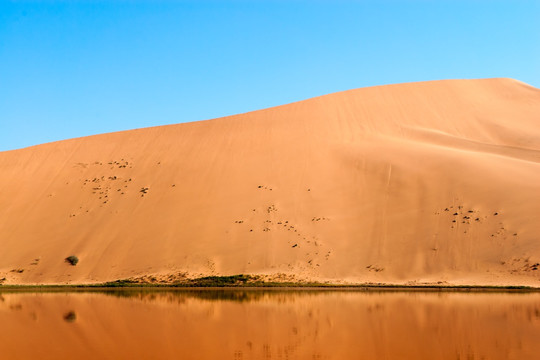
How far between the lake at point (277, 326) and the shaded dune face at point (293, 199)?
23.0 feet

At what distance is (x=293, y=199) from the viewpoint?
42094 millimetres

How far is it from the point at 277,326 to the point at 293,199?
23580mm

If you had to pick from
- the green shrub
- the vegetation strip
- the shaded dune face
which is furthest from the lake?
the green shrub

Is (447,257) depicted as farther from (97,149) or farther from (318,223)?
(97,149)

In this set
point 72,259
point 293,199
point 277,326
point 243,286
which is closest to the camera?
point 277,326

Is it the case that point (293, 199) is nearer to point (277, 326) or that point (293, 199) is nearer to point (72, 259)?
point (72, 259)

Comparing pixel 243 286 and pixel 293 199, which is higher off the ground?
pixel 293 199

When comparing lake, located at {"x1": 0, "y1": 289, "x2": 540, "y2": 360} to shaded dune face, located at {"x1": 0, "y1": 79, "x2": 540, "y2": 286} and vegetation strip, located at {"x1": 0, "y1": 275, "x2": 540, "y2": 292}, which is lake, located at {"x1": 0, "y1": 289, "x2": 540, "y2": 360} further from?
shaded dune face, located at {"x1": 0, "y1": 79, "x2": 540, "y2": 286}

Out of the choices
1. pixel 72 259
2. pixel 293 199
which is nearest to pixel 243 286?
pixel 293 199

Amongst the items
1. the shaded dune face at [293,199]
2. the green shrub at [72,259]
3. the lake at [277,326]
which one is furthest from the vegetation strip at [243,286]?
the green shrub at [72,259]

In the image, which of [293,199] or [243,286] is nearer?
[243,286]

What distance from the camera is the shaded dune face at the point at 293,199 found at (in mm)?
36156

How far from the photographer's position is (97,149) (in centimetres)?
5325

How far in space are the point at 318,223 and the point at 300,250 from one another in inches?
110
